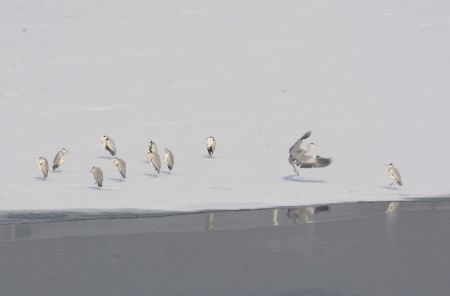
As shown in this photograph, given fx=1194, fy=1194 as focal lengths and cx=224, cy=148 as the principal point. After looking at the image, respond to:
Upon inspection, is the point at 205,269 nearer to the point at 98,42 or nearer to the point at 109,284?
the point at 109,284

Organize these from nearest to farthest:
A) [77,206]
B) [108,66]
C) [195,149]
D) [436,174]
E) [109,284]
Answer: [109,284] < [77,206] < [436,174] < [195,149] < [108,66]

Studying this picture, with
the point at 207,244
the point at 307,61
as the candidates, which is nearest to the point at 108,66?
the point at 307,61

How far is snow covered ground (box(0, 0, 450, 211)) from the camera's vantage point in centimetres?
1853

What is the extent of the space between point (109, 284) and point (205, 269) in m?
1.21

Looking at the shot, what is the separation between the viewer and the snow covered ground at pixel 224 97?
18.5 meters

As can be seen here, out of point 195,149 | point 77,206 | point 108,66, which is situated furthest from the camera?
point 108,66

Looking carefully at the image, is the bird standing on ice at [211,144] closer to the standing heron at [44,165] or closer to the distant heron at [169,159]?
the distant heron at [169,159]

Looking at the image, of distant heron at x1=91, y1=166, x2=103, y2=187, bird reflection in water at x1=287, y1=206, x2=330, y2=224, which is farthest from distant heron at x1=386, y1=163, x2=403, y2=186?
distant heron at x1=91, y1=166, x2=103, y2=187

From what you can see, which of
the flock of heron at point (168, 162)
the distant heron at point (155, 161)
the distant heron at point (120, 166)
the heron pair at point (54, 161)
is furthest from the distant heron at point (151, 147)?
the heron pair at point (54, 161)

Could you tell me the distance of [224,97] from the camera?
24844 mm

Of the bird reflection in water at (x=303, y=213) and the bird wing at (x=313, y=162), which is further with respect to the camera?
the bird wing at (x=313, y=162)

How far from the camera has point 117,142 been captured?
860 inches

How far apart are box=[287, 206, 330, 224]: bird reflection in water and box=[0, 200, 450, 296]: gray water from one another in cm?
1

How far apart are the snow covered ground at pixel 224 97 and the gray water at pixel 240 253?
123 centimetres
